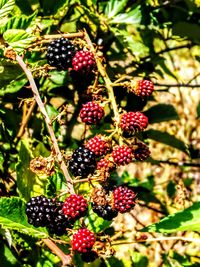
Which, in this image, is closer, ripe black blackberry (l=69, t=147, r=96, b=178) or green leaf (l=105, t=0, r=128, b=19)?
ripe black blackberry (l=69, t=147, r=96, b=178)

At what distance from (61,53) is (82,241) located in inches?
22.3

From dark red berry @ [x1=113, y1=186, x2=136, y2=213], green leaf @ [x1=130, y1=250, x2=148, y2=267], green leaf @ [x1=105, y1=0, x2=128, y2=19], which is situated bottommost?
green leaf @ [x1=130, y1=250, x2=148, y2=267]

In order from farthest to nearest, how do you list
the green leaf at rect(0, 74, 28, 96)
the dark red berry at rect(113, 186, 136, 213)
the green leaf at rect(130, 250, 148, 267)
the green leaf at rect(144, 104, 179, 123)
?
the green leaf at rect(144, 104, 179, 123), the green leaf at rect(130, 250, 148, 267), the green leaf at rect(0, 74, 28, 96), the dark red berry at rect(113, 186, 136, 213)

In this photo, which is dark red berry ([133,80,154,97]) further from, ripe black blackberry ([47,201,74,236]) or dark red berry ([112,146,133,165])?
ripe black blackberry ([47,201,74,236])

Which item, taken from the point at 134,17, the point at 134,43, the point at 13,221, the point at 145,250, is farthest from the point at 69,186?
the point at 145,250

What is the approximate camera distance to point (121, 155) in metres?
1.42

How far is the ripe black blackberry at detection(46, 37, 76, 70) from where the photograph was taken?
151cm

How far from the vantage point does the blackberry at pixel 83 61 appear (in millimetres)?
1482

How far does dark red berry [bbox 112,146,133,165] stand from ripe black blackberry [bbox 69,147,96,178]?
0.23 ft

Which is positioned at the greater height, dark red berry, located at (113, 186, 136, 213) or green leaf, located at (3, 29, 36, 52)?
green leaf, located at (3, 29, 36, 52)

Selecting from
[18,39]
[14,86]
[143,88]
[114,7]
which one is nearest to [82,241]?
[143,88]

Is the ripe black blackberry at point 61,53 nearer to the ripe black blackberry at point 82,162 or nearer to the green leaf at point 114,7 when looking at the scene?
the ripe black blackberry at point 82,162

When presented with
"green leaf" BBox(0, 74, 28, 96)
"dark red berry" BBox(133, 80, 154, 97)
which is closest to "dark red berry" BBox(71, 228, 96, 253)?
"dark red berry" BBox(133, 80, 154, 97)

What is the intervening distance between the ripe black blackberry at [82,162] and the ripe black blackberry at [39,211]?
4.5 inches
